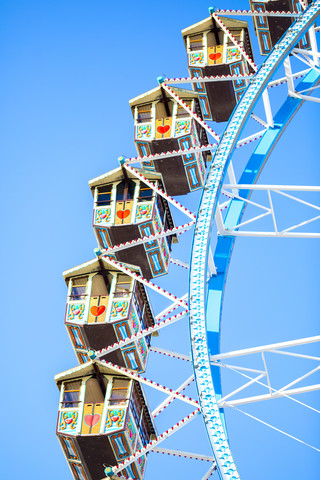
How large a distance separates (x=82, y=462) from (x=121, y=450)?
33.1 inches

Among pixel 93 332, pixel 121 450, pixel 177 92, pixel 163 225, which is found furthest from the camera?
pixel 177 92

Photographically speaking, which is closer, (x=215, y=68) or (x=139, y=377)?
(x=139, y=377)

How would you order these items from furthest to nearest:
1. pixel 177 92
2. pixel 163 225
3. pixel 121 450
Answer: pixel 177 92 → pixel 163 225 → pixel 121 450

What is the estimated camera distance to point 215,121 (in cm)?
2409

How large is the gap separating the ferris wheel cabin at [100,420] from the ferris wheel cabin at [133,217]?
286cm

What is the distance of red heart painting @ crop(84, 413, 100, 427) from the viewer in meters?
19.2


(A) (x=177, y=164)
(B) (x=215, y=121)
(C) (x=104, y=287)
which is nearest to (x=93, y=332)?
(C) (x=104, y=287)

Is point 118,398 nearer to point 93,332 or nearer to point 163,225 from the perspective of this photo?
point 93,332

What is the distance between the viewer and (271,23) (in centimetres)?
2420

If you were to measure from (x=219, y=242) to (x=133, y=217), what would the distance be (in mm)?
2056

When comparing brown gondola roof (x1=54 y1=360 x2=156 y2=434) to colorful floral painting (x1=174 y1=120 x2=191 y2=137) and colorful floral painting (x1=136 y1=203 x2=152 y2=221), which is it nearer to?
colorful floral painting (x1=136 y1=203 x2=152 y2=221)

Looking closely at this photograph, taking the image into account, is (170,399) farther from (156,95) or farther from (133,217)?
(156,95)

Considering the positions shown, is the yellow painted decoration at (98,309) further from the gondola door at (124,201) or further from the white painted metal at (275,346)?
the white painted metal at (275,346)

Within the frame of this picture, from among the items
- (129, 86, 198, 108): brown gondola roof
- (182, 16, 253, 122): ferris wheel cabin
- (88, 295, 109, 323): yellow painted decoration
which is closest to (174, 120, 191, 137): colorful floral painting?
(129, 86, 198, 108): brown gondola roof
